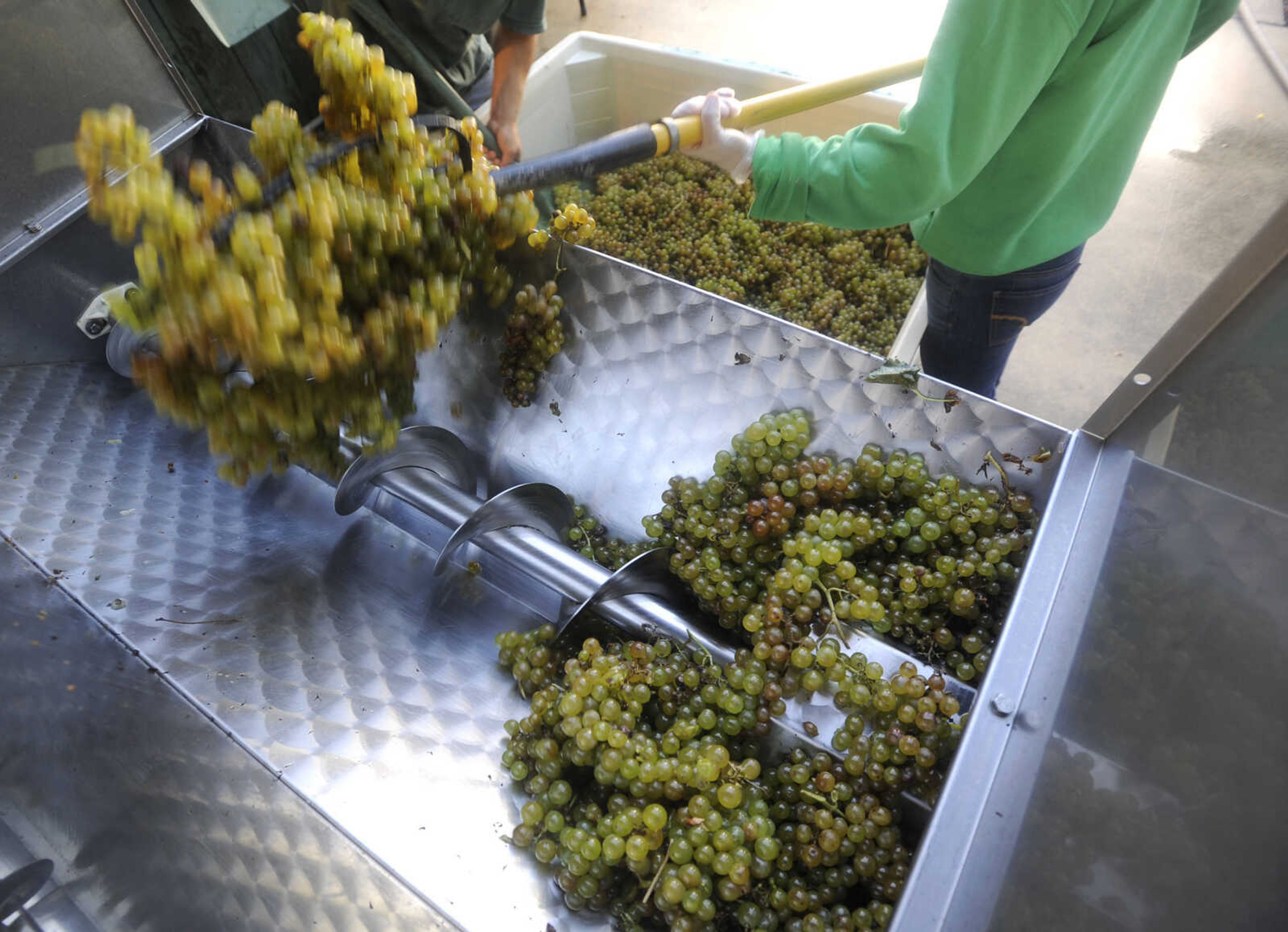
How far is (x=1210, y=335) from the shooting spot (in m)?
0.64

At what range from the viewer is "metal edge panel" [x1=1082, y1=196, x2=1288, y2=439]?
0.56 m

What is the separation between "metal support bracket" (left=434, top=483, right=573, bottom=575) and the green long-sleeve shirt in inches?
22.9

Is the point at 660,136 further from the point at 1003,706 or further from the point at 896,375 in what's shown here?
the point at 1003,706

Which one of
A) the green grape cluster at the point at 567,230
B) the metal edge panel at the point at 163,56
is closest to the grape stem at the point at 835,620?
the green grape cluster at the point at 567,230

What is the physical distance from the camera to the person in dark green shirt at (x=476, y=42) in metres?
1.60

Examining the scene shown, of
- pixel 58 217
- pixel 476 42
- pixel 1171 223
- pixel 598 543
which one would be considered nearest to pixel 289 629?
pixel 598 543

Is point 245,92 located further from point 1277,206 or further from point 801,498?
point 1277,206

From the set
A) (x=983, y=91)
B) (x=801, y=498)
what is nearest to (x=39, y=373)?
(x=801, y=498)

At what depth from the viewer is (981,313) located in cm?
140

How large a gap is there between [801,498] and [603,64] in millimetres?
1856

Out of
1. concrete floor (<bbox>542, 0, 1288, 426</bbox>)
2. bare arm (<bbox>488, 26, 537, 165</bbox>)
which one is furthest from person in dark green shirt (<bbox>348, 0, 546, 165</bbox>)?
concrete floor (<bbox>542, 0, 1288, 426</bbox>)

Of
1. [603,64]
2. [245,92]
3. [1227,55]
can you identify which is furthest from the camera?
[1227,55]

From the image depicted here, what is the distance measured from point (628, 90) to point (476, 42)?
1.75 ft

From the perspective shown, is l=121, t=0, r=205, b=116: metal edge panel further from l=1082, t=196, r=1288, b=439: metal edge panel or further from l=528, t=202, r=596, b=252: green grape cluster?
l=1082, t=196, r=1288, b=439: metal edge panel
